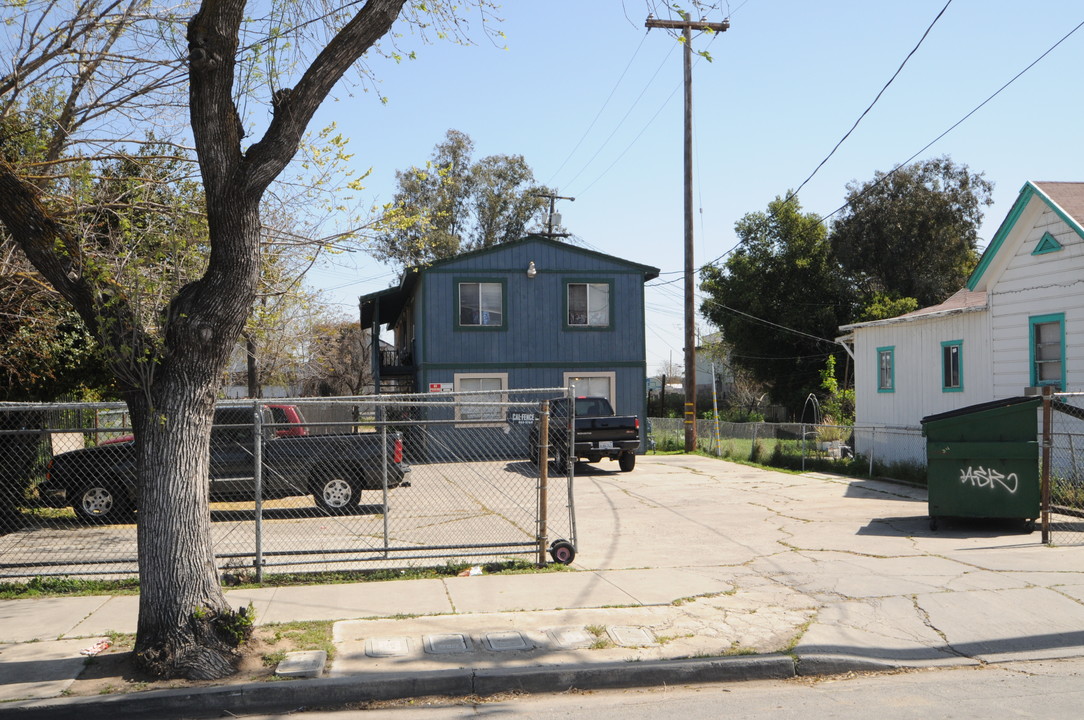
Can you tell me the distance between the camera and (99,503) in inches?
Result: 496

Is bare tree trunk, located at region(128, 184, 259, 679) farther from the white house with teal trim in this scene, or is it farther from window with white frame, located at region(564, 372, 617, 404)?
window with white frame, located at region(564, 372, 617, 404)

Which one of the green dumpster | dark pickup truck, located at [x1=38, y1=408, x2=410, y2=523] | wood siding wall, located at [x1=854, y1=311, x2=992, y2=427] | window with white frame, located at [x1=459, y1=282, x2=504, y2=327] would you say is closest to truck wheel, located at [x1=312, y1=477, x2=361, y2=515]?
dark pickup truck, located at [x1=38, y1=408, x2=410, y2=523]

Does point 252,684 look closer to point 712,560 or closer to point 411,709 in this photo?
point 411,709

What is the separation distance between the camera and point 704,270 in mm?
45875

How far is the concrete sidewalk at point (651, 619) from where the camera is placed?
615cm

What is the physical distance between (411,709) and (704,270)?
41.7 meters

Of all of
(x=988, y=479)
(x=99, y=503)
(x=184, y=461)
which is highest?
(x=184, y=461)

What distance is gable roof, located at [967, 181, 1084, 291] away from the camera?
50.1 feet

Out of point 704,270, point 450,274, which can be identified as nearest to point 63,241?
point 450,274

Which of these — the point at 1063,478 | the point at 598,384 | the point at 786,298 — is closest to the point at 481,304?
the point at 598,384

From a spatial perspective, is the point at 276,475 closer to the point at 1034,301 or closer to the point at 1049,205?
the point at 1034,301

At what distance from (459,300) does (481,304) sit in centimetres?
67

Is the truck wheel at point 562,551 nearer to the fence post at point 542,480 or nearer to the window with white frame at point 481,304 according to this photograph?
the fence post at point 542,480

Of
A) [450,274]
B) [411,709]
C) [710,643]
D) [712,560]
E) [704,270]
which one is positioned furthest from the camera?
[704,270]
